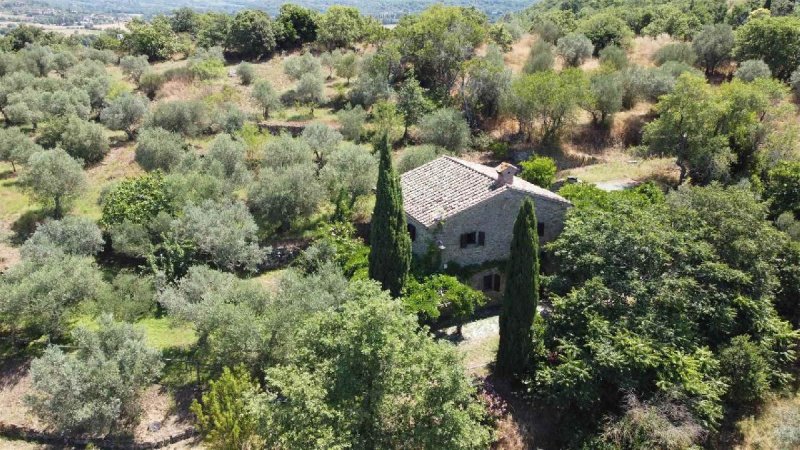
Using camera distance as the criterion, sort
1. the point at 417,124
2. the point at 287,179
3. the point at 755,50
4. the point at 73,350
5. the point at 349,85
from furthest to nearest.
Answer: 1. the point at 349,85
2. the point at 755,50
3. the point at 417,124
4. the point at 287,179
5. the point at 73,350

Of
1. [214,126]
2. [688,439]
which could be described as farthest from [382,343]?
[214,126]

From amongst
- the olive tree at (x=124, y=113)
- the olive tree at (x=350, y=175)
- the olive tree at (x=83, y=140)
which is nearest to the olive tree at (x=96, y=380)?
the olive tree at (x=350, y=175)

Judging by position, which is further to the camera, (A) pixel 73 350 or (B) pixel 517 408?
(A) pixel 73 350

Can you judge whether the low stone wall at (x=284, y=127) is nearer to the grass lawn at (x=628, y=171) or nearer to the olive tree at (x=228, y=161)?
the olive tree at (x=228, y=161)

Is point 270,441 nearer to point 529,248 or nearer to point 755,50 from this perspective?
point 529,248

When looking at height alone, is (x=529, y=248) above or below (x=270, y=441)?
above

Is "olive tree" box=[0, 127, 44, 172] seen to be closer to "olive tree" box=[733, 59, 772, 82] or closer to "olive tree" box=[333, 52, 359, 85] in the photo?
"olive tree" box=[333, 52, 359, 85]

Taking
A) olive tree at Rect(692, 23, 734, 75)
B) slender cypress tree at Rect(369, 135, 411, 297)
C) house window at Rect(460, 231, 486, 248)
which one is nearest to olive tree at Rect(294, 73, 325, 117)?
house window at Rect(460, 231, 486, 248)
